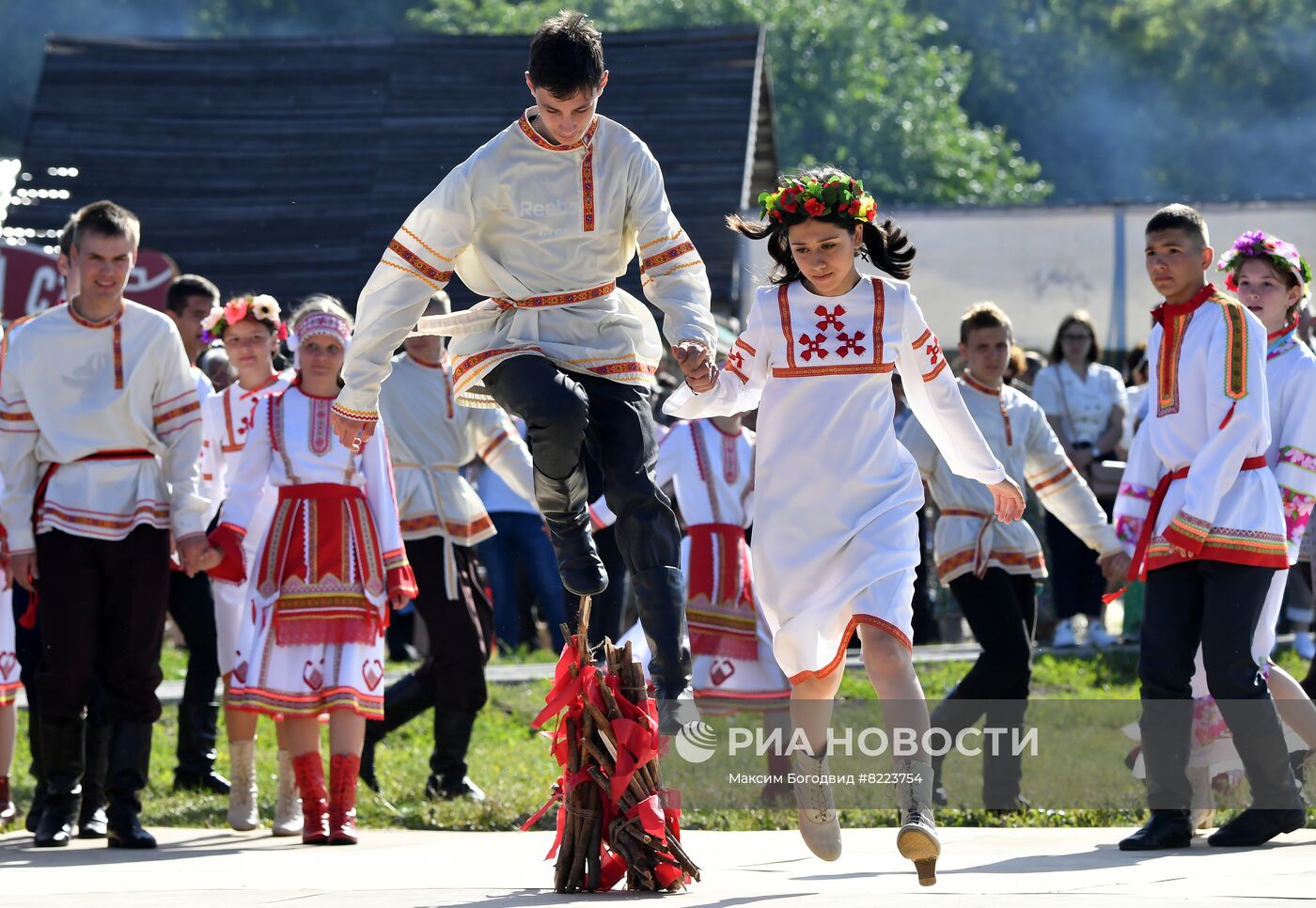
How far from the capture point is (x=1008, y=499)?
6.15 meters

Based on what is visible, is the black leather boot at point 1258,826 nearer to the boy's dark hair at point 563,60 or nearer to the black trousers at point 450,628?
A: the boy's dark hair at point 563,60

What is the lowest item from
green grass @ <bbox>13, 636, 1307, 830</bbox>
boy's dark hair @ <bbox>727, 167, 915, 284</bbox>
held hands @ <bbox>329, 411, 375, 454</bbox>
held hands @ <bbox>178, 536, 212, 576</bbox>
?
green grass @ <bbox>13, 636, 1307, 830</bbox>

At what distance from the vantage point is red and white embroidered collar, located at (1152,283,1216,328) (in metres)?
6.72

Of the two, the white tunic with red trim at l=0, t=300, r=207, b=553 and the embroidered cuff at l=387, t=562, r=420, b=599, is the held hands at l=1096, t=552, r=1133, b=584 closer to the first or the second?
the embroidered cuff at l=387, t=562, r=420, b=599

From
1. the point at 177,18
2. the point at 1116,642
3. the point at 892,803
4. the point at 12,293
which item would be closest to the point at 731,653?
the point at 892,803

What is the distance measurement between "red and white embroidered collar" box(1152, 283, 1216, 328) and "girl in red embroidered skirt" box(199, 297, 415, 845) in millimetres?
2868

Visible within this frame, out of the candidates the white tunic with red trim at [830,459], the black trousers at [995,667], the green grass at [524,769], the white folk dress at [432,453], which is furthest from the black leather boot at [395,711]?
the white tunic with red trim at [830,459]

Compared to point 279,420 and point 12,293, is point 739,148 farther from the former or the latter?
point 279,420

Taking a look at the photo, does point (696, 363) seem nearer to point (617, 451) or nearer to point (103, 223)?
point (617, 451)

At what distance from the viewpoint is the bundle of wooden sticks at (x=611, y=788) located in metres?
5.70

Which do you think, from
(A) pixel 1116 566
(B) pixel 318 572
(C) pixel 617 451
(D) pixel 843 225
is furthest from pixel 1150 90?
(C) pixel 617 451

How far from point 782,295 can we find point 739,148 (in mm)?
15680

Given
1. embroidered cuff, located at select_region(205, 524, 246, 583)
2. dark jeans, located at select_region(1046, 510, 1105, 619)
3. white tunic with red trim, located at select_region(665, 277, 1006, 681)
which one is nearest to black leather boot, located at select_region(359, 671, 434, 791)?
embroidered cuff, located at select_region(205, 524, 246, 583)

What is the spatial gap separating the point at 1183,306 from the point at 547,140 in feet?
7.36
